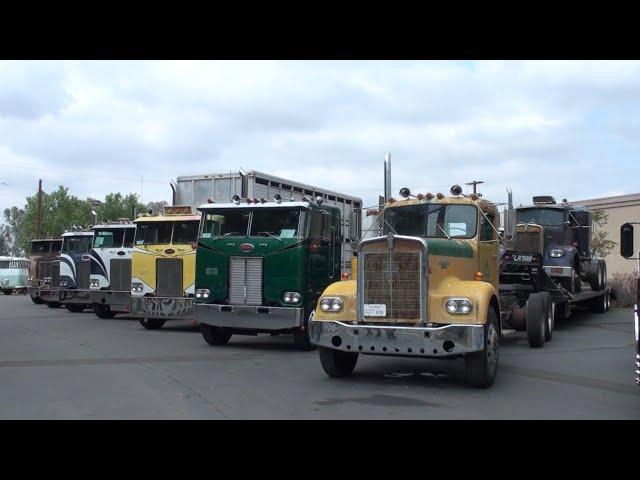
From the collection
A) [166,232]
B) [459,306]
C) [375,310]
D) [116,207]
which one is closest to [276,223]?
[166,232]

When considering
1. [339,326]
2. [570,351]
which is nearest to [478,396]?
[339,326]

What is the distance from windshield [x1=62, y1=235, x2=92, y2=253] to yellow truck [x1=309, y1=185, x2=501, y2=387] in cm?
1523

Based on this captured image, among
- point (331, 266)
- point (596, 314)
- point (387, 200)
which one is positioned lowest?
point (596, 314)

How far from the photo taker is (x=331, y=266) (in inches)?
539

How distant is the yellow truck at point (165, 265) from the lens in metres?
15.6

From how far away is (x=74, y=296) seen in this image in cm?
2106

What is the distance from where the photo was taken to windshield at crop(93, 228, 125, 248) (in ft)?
65.2

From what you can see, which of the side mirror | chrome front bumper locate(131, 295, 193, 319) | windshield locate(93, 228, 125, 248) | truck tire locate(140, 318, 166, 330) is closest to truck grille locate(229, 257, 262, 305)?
chrome front bumper locate(131, 295, 193, 319)

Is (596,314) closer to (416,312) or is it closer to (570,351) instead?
(570,351)

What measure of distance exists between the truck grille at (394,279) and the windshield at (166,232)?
819 centimetres

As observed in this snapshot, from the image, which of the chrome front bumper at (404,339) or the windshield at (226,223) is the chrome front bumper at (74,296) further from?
the chrome front bumper at (404,339)

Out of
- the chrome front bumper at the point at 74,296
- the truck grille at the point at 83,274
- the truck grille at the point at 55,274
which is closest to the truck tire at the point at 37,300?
the truck grille at the point at 55,274

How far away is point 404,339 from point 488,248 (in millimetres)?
2627
